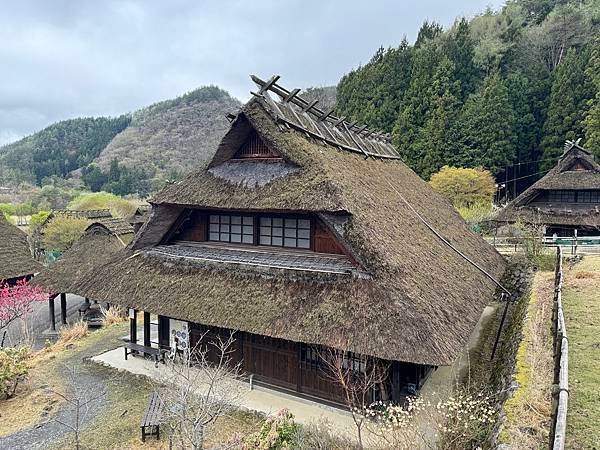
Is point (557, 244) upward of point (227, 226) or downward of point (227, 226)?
downward

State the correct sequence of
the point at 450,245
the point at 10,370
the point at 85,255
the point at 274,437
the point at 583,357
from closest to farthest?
the point at 274,437, the point at 583,357, the point at 10,370, the point at 450,245, the point at 85,255

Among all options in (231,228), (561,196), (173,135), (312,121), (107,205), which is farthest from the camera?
(173,135)

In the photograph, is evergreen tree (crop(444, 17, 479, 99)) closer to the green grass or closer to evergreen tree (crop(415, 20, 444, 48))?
evergreen tree (crop(415, 20, 444, 48))

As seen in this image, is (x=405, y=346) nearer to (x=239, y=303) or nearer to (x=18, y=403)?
(x=239, y=303)

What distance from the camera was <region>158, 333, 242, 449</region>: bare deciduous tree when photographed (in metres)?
7.47

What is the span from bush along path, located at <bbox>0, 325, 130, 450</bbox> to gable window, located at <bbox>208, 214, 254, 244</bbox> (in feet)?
18.4

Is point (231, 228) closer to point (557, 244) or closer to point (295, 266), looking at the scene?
point (295, 266)

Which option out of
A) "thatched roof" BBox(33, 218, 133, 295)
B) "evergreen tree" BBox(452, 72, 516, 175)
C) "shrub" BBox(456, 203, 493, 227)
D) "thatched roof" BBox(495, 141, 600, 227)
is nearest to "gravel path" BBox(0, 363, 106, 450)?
"thatched roof" BBox(33, 218, 133, 295)

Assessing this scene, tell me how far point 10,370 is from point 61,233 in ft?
107

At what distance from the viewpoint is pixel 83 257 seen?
22.8 metres

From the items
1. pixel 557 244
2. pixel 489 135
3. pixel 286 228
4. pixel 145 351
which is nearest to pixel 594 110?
pixel 489 135

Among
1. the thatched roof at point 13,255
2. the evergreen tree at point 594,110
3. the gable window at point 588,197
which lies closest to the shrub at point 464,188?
the gable window at point 588,197

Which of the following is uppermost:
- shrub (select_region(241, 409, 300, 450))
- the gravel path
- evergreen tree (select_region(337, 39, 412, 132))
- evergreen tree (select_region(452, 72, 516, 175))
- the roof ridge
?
evergreen tree (select_region(337, 39, 412, 132))

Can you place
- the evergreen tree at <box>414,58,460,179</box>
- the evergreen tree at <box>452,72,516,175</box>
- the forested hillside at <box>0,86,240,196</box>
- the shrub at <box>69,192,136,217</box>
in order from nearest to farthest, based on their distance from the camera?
the evergreen tree at <box>452,72,516,175</box> < the evergreen tree at <box>414,58,460,179</box> < the shrub at <box>69,192,136,217</box> < the forested hillside at <box>0,86,240,196</box>
